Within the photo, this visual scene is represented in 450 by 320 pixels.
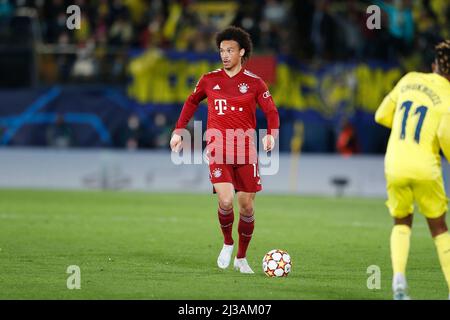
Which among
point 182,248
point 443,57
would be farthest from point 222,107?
point 443,57

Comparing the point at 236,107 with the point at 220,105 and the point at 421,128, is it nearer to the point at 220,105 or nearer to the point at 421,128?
the point at 220,105

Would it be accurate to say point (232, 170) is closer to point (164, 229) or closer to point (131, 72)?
point (164, 229)

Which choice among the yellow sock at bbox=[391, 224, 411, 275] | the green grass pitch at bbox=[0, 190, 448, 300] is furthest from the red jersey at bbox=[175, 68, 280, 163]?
the yellow sock at bbox=[391, 224, 411, 275]

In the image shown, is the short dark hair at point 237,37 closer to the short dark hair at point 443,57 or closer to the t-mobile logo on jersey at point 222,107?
the t-mobile logo on jersey at point 222,107

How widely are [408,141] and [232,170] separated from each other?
2870 millimetres

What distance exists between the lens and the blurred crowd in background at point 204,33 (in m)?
25.6

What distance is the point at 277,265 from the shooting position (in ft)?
36.0

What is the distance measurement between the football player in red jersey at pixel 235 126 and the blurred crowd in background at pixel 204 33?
13.6m

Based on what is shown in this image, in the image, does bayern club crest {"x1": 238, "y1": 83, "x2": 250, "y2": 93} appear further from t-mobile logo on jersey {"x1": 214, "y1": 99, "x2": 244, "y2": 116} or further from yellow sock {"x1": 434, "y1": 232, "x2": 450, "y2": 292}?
yellow sock {"x1": 434, "y1": 232, "x2": 450, "y2": 292}

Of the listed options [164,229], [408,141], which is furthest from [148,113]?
[408,141]

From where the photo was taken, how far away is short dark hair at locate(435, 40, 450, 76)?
902 cm

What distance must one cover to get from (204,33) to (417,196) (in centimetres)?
1818

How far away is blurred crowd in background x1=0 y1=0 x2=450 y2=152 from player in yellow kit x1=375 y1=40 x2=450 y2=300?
15.6 m

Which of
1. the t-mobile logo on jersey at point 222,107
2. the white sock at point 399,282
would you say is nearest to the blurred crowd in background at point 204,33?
the t-mobile logo on jersey at point 222,107
